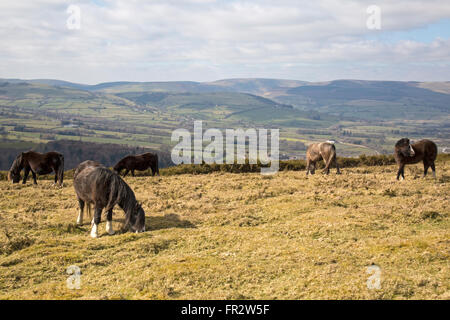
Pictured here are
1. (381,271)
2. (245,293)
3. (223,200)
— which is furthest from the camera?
(223,200)

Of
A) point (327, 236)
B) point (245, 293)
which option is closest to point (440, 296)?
point (245, 293)

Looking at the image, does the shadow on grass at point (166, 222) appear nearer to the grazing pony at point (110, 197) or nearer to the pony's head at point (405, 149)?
the grazing pony at point (110, 197)

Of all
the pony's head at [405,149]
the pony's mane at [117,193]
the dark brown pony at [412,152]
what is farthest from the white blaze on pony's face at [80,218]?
the pony's head at [405,149]

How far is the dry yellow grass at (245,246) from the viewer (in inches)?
319

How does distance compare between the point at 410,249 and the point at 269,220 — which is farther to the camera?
the point at 269,220

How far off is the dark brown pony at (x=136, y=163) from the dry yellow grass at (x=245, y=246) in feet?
25.5

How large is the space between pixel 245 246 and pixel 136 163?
18.4m

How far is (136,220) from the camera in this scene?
42.9 ft

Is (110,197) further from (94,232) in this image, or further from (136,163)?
(136,163)

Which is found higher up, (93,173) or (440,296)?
(93,173)

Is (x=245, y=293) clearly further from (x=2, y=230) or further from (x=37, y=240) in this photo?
(x=2, y=230)

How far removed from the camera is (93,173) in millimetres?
13258

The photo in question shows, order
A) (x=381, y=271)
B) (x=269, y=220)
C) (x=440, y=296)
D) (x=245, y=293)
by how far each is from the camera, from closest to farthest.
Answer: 1. (x=440, y=296)
2. (x=245, y=293)
3. (x=381, y=271)
4. (x=269, y=220)
